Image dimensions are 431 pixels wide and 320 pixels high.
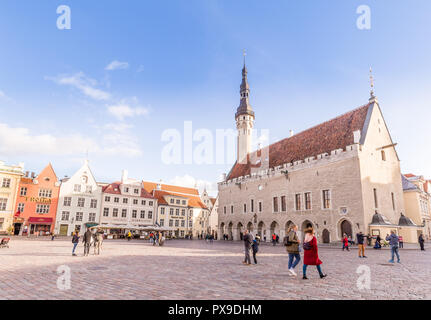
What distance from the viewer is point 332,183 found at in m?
31.5

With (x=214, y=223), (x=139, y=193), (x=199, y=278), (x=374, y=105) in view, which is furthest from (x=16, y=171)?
(x=374, y=105)

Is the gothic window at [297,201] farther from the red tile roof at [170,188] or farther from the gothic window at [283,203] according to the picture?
the red tile roof at [170,188]

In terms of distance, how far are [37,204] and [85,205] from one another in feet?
21.8

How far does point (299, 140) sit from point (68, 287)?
126ft

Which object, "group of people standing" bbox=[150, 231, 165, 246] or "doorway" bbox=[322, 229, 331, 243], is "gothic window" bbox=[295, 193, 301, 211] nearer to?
"doorway" bbox=[322, 229, 331, 243]

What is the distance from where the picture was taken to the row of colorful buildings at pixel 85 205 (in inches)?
1522

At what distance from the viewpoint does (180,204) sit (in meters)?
56.6

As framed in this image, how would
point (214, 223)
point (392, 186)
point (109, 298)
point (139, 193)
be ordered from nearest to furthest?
point (109, 298) → point (392, 186) → point (139, 193) → point (214, 223)

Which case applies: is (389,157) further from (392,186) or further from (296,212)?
(296,212)

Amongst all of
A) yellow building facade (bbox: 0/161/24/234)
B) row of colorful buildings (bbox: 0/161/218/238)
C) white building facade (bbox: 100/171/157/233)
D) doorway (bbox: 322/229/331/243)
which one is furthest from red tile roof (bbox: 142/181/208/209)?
doorway (bbox: 322/229/331/243)

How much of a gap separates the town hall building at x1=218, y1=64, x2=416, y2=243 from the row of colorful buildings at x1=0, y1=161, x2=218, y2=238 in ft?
50.9

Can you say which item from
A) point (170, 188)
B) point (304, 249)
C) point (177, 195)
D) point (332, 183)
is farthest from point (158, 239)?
point (170, 188)

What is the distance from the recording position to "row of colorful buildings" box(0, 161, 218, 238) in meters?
38.7

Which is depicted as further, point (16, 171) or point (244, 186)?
point (244, 186)
